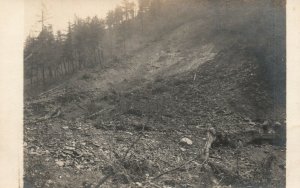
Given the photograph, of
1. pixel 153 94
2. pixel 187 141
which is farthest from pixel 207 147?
pixel 153 94

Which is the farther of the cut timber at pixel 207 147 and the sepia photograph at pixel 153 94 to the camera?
the cut timber at pixel 207 147

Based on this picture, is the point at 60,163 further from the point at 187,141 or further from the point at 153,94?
the point at 187,141

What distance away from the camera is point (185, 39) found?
130 inches

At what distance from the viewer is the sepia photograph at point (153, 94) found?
3066mm

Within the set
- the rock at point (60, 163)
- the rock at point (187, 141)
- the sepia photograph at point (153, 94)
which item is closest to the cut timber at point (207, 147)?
the sepia photograph at point (153, 94)

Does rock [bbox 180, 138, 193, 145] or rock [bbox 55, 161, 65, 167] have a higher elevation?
rock [bbox 180, 138, 193, 145]

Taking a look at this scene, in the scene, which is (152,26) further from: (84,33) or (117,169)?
(117,169)

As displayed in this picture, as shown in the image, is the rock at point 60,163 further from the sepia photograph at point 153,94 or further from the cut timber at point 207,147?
the cut timber at point 207,147

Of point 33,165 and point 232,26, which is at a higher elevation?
point 232,26

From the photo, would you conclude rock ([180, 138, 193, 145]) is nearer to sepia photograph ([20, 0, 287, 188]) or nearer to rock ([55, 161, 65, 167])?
sepia photograph ([20, 0, 287, 188])

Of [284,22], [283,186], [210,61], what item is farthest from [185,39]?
[283,186]

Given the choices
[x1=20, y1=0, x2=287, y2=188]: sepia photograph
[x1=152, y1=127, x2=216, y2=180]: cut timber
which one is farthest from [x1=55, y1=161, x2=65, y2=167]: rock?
[x1=152, y1=127, x2=216, y2=180]: cut timber

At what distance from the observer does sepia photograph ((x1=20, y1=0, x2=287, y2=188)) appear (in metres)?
3.07

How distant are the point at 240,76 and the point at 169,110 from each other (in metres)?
0.64
